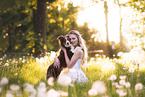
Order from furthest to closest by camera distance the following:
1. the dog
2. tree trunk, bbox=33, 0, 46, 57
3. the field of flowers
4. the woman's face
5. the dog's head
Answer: tree trunk, bbox=33, 0, 46, 57 → the woman's face → the dog → the dog's head → the field of flowers

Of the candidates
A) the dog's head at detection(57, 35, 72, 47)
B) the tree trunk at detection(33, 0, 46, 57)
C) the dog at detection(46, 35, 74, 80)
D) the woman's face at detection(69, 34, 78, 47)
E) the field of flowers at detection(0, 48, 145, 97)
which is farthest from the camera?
the tree trunk at detection(33, 0, 46, 57)

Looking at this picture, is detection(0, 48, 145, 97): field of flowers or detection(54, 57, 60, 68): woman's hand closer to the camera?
detection(0, 48, 145, 97): field of flowers

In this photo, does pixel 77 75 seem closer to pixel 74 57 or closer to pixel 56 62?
pixel 74 57

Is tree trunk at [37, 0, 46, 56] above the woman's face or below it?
above

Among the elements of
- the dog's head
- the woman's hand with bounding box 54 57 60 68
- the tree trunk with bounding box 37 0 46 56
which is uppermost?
the tree trunk with bounding box 37 0 46 56

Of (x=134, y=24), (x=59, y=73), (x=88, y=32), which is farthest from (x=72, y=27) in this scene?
(x=59, y=73)

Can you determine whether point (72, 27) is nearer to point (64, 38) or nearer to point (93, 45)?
point (93, 45)

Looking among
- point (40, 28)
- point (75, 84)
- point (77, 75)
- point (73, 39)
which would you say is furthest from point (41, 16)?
point (75, 84)

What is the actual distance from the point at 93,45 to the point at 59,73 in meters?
12.9

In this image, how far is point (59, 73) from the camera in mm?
4957

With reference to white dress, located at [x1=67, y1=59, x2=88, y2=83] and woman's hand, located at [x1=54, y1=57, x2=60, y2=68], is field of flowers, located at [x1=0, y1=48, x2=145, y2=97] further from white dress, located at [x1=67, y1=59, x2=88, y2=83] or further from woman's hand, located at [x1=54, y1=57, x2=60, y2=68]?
woman's hand, located at [x1=54, y1=57, x2=60, y2=68]

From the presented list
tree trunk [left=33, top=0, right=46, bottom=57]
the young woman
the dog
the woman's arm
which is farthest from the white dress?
tree trunk [left=33, top=0, right=46, bottom=57]

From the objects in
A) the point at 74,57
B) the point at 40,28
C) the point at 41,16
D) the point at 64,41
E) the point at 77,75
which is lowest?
the point at 77,75

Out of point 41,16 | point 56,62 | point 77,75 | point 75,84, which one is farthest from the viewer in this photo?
point 41,16
